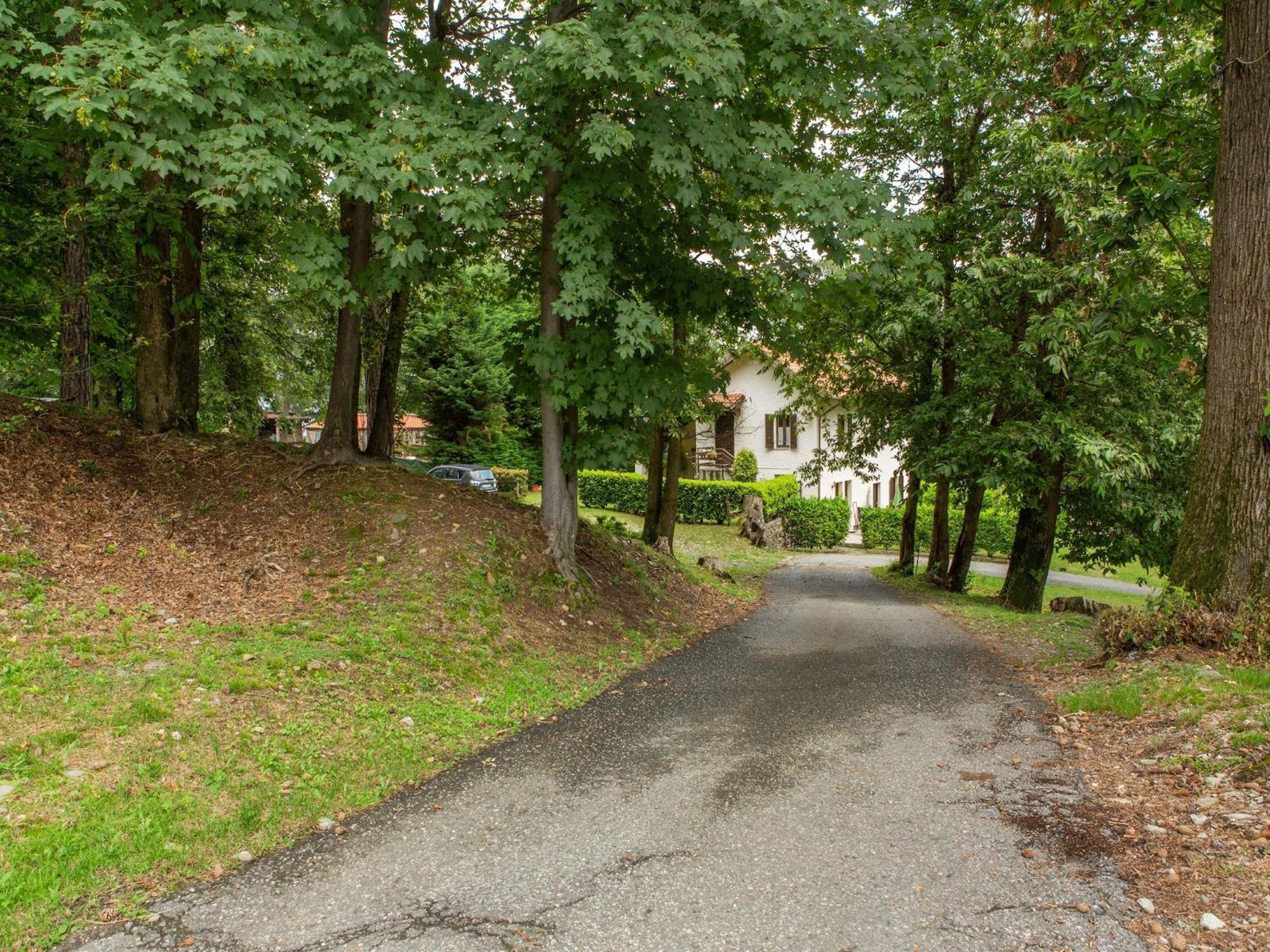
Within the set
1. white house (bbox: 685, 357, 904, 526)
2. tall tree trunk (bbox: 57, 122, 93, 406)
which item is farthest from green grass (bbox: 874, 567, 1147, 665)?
white house (bbox: 685, 357, 904, 526)

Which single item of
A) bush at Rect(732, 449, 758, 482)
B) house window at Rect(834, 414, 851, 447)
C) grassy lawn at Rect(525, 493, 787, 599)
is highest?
house window at Rect(834, 414, 851, 447)

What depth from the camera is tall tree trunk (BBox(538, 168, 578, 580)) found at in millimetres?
9258

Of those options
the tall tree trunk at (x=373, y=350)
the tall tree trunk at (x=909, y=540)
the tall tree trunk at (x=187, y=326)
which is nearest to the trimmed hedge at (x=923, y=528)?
the tall tree trunk at (x=909, y=540)

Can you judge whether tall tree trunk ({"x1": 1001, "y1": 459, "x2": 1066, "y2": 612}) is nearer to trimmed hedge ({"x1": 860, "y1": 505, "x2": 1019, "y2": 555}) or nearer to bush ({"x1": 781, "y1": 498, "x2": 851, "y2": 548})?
bush ({"x1": 781, "y1": 498, "x2": 851, "y2": 548})

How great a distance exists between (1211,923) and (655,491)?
14661 mm

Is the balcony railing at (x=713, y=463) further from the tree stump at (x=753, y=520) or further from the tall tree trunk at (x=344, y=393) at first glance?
the tall tree trunk at (x=344, y=393)

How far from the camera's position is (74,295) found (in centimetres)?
934

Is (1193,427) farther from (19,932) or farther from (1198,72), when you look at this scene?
(19,932)

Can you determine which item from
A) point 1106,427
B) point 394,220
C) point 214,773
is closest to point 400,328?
point 394,220

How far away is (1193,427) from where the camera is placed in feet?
44.0

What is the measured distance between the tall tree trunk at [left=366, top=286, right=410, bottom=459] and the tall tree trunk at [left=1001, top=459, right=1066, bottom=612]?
1195 centimetres

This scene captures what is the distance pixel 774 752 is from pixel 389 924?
3037 mm

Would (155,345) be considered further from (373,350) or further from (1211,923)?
(1211,923)

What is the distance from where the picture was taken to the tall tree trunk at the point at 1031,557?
16.1m
